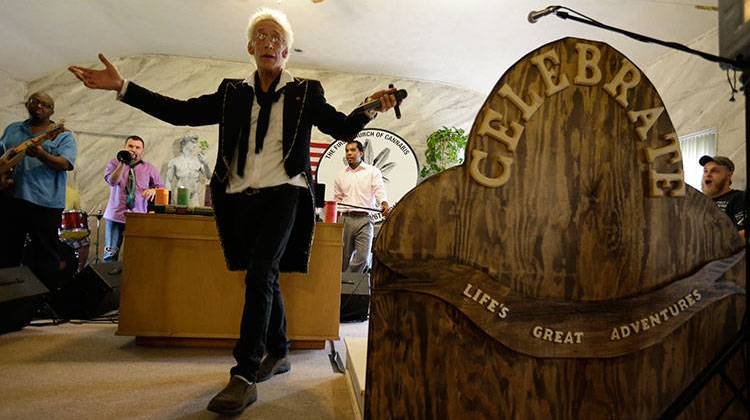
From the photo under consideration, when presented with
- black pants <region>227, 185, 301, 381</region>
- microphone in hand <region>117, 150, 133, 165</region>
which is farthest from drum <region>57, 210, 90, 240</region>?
black pants <region>227, 185, 301, 381</region>

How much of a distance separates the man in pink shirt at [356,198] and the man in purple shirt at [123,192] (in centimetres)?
187

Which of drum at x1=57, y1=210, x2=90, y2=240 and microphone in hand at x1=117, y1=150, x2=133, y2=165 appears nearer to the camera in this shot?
drum at x1=57, y1=210, x2=90, y2=240

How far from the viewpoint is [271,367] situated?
198cm

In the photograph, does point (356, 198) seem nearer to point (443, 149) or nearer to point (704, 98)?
point (443, 149)

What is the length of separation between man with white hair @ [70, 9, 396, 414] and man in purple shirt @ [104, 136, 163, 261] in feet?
9.31

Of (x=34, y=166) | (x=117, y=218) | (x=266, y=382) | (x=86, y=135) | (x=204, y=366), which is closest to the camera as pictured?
(x=266, y=382)

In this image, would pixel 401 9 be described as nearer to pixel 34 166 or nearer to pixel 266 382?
pixel 34 166

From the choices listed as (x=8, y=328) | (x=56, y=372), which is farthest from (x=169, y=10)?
(x=56, y=372)

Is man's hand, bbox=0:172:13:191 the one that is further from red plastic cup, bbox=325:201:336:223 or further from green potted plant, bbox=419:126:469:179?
green potted plant, bbox=419:126:469:179

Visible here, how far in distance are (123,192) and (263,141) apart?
3.43 metres

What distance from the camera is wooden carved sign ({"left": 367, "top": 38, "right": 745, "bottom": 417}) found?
1.11 m

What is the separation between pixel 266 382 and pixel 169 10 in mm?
4414

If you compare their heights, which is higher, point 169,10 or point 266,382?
point 169,10

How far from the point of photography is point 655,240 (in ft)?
4.02
